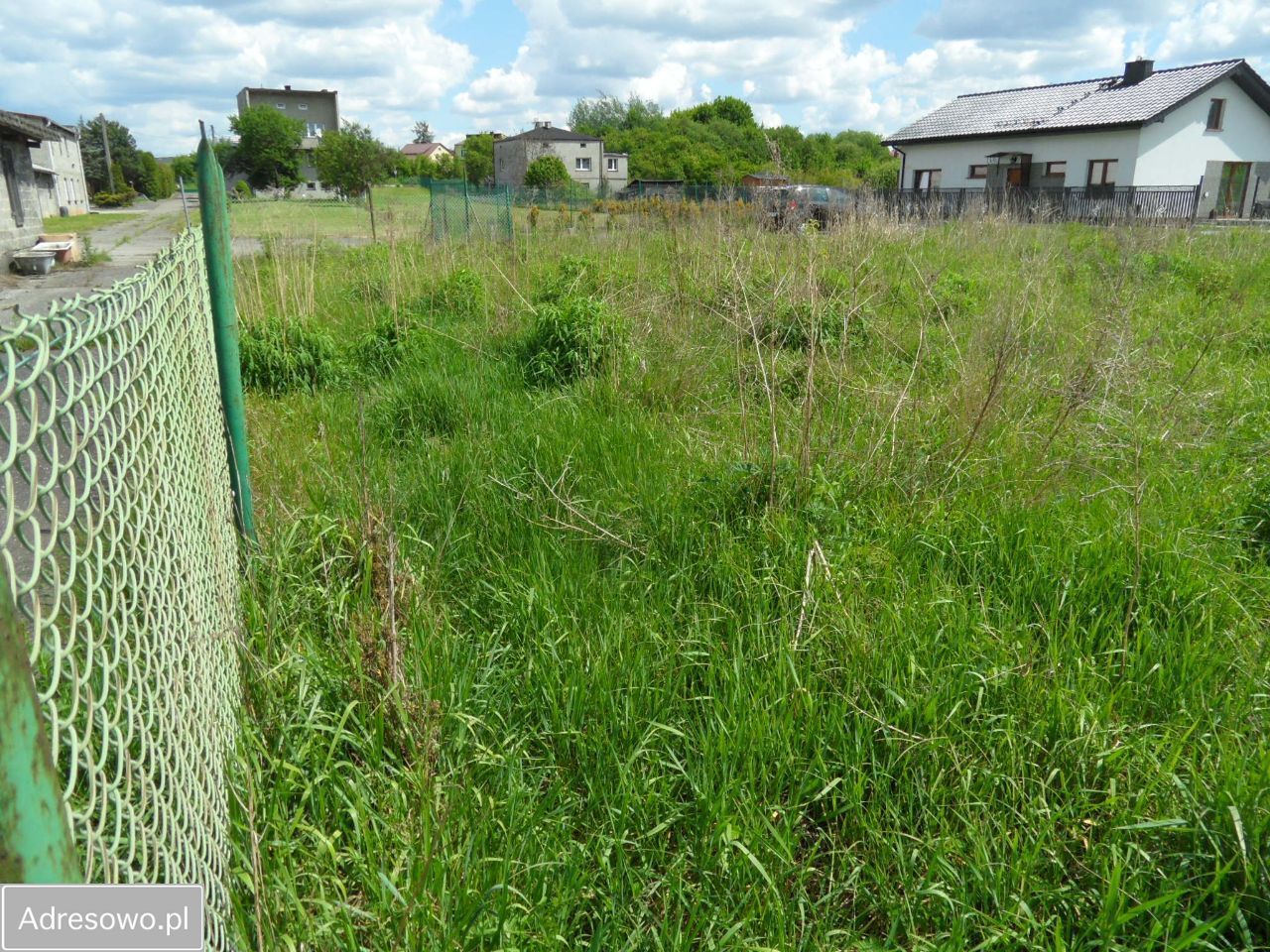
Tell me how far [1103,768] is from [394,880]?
185 cm

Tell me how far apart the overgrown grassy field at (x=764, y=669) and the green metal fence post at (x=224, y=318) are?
275 mm

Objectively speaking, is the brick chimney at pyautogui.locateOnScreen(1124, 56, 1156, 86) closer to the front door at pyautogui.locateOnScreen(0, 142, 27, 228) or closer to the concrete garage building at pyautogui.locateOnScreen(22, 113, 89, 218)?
the front door at pyautogui.locateOnScreen(0, 142, 27, 228)

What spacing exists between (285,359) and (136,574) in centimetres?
474

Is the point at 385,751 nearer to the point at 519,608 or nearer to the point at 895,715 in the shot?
the point at 519,608

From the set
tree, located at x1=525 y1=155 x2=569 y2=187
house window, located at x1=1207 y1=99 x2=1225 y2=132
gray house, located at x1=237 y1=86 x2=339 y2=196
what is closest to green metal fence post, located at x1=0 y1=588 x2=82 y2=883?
house window, located at x1=1207 y1=99 x2=1225 y2=132

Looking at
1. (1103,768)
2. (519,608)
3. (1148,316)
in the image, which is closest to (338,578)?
(519,608)

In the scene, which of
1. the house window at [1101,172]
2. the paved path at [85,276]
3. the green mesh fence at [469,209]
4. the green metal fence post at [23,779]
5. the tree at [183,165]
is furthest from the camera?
the house window at [1101,172]

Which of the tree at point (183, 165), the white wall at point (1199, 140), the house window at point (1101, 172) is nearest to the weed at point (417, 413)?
the tree at point (183, 165)

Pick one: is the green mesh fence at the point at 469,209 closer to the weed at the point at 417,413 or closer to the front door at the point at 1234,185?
the weed at the point at 417,413

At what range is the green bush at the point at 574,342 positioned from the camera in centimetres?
572

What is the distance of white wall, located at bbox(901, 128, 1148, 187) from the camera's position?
104 feet

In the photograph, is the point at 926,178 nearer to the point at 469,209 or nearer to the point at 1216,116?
the point at 1216,116

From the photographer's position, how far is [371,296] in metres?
9.03

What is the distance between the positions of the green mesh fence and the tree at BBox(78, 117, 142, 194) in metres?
73.1
